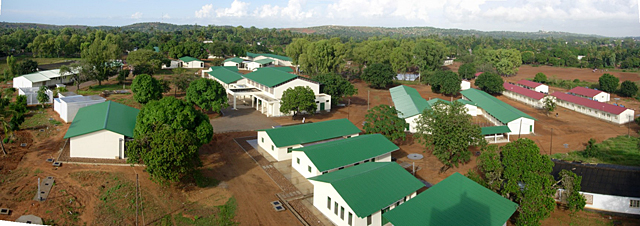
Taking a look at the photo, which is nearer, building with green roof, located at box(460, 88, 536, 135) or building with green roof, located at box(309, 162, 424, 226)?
building with green roof, located at box(309, 162, 424, 226)

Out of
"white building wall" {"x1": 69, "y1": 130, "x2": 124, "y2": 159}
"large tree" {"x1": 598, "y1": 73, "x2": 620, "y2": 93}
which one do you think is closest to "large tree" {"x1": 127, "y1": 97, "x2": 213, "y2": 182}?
"white building wall" {"x1": 69, "y1": 130, "x2": 124, "y2": 159}

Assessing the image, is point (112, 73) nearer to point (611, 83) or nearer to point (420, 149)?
point (420, 149)

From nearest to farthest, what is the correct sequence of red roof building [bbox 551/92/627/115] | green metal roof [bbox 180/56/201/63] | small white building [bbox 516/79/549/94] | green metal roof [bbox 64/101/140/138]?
green metal roof [bbox 64/101/140/138] → red roof building [bbox 551/92/627/115] → small white building [bbox 516/79/549/94] → green metal roof [bbox 180/56/201/63]

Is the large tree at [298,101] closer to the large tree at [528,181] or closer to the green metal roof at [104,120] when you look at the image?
the green metal roof at [104,120]

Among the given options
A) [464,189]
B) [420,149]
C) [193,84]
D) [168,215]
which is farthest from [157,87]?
[464,189]

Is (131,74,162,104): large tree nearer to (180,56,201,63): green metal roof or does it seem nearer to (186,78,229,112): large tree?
(186,78,229,112): large tree

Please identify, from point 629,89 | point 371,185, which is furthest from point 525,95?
point 371,185
